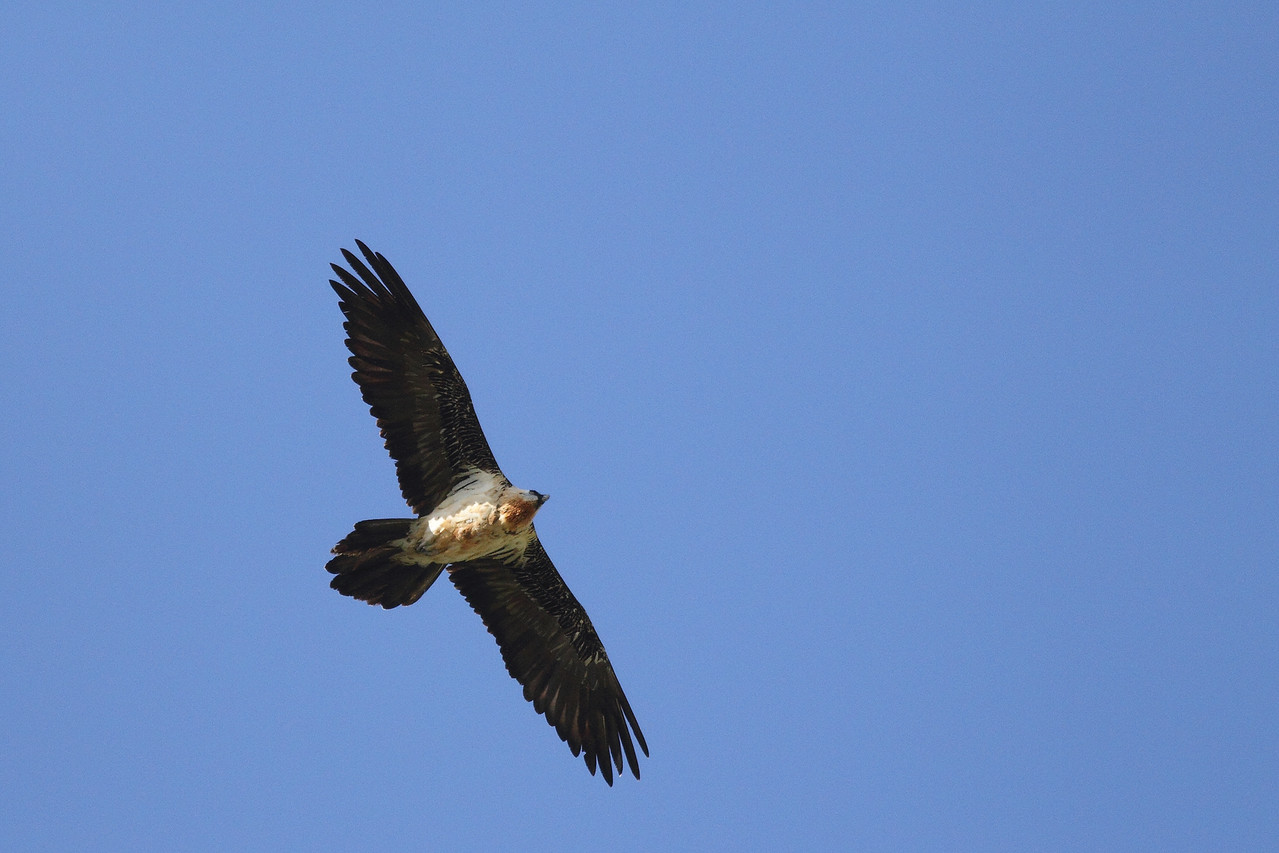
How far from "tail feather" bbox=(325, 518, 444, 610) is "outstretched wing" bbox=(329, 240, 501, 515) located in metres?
0.52

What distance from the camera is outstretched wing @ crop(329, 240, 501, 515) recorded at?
37.9ft

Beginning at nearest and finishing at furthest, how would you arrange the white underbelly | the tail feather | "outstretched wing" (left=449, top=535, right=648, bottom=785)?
the tail feather → the white underbelly → "outstretched wing" (left=449, top=535, right=648, bottom=785)

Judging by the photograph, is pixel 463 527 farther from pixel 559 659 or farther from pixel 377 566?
pixel 559 659

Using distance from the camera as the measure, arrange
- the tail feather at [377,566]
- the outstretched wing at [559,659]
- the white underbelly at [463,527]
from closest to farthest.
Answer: the tail feather at [377,566] < the white underbelly at [463,527] < the outstretched wing at [559,659]

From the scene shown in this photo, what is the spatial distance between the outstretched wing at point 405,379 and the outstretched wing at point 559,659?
1426 millimetres

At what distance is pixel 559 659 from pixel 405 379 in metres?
3.54

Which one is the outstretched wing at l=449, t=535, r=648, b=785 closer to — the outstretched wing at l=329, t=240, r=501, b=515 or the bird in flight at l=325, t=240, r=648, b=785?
the bird in flight at l=325, t=240, r=648, b=785

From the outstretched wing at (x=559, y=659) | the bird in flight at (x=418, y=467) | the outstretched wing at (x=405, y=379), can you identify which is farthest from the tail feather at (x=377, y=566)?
the outstretched wing at (x=559, y=659)

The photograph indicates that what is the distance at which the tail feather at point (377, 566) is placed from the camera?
1117 centimetres

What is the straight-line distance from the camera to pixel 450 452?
11.9 meters

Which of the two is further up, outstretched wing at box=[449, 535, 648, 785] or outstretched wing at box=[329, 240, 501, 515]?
outstretched wing at box=[329, 240, 501, 515]

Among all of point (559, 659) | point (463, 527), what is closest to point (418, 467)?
point (463, 527)

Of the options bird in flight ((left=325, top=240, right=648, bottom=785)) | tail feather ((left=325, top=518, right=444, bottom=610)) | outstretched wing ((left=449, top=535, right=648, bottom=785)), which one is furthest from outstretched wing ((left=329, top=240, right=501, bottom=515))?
outstretched wing ((left=449, top=535, right=648, bottom=785))

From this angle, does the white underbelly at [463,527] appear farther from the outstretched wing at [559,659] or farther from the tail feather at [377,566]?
the outstretched wing at [559,659]
